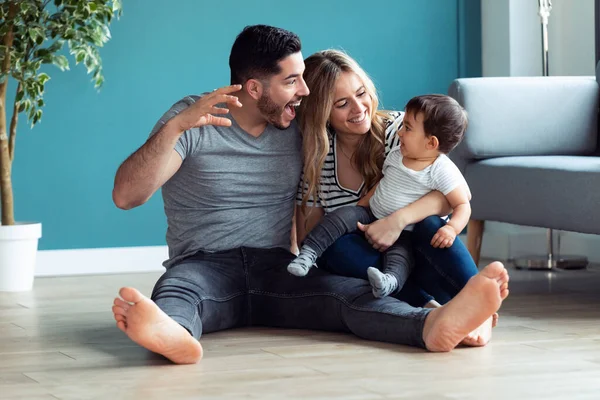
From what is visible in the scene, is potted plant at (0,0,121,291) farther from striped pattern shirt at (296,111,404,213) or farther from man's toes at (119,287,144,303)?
man's toes at (119,287,144,303)

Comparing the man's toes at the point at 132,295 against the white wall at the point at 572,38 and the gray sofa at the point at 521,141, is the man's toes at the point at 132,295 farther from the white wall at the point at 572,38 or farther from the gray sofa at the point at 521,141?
the white wall at the point at 572,38

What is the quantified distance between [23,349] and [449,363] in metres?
0.96

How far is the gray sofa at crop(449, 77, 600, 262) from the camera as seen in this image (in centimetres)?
312

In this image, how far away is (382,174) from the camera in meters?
2.68

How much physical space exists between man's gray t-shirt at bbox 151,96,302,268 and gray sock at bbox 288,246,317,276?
0.71 ft

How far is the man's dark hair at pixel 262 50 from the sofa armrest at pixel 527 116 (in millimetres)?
929

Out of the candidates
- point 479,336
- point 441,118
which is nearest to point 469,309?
point 479,336

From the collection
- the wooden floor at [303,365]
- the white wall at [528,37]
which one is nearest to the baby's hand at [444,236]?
the wooden floor at [303,365]

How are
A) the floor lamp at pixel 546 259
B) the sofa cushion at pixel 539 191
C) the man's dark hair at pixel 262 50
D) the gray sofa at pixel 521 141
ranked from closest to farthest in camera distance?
the man's dark hair at pixel 262 50
the sofa cushion at pixel 539 191
the gray sofa at pixel 521 141
the floor lamp at pixel 546 259

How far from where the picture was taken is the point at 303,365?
2.12 m

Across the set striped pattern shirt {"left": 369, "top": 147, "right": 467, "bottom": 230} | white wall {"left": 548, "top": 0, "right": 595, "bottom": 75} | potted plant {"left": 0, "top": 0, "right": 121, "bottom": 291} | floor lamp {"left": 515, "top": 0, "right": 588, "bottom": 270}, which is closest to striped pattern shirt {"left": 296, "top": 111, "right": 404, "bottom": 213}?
striped pattern shirt {"left": 369, "top": 147, "right": 467, "bottom": 230}

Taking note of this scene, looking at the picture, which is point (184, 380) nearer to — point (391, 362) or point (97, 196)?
point (391, 362)

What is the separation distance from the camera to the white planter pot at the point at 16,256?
3.58 metres

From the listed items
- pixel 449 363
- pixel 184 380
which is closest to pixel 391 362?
pixel 449 363
